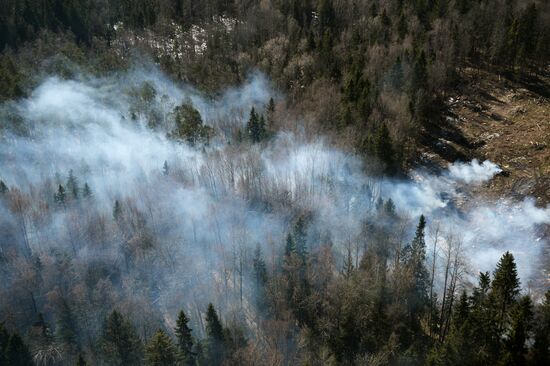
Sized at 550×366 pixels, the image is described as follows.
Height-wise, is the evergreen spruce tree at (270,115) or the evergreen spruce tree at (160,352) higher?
the evergreen spruce tree at (270,115)

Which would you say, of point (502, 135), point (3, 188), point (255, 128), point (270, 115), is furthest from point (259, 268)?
point (502, 135)

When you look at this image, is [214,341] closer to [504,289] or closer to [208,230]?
[208,230]

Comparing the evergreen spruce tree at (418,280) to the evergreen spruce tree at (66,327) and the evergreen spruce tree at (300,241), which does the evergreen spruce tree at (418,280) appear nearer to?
the evergreen spruce tree at (300,241)

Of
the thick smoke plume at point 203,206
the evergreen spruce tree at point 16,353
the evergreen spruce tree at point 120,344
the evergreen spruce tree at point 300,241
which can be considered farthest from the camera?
the thick smoke plume at point 203,206

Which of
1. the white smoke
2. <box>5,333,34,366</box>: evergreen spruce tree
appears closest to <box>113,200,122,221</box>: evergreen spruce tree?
<box>5,333,34,366</box>: evergreen spruce tree

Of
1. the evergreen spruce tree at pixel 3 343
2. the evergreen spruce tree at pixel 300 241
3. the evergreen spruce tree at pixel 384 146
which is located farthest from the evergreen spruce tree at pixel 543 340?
the evergreen spruce tree at pixel 3 343

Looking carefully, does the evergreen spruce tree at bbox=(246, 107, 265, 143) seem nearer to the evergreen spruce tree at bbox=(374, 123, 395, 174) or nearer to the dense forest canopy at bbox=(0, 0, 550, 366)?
the dense forest canopy at bbox=(0, 0, 550, 366)
